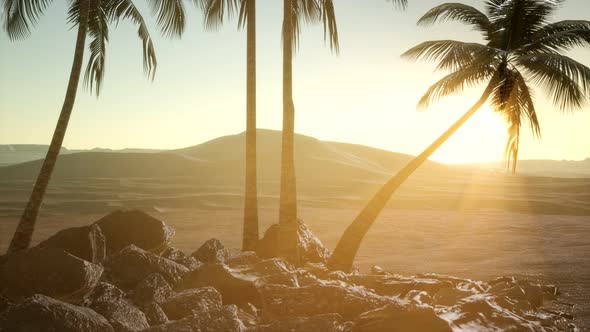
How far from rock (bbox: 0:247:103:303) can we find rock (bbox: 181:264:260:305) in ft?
4.74

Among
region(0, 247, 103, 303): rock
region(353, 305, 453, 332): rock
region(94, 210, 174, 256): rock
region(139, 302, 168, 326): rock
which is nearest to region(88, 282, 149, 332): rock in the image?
region(139, 302, 168, 326): rock

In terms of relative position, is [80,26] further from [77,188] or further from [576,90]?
[77,188]

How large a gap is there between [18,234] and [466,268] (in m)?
10.0

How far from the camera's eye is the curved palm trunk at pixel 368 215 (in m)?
11.2

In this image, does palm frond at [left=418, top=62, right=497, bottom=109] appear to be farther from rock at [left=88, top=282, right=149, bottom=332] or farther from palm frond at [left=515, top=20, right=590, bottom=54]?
rock at [left=88, top=282, right=149, bottom=332]

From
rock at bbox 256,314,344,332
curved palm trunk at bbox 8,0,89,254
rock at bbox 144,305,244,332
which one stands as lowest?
rock at bbox 256,314,344,332

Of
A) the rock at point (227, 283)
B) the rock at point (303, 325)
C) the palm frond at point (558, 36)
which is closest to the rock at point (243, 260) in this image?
the rock at point (227, 283)

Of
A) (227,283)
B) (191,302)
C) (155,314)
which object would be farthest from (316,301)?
(155,314)

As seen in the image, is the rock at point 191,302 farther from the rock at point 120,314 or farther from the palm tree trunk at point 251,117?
the palm tree trunk at point 251,117

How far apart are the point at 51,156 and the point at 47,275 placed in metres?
3.88

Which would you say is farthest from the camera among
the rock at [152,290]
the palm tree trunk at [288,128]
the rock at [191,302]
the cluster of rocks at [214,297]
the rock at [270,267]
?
the palm tree trunk at [288,128]

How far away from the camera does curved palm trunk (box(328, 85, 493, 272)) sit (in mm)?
11203

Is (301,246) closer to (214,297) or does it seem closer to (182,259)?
(182,259)

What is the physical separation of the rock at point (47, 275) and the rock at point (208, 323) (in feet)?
5.86
